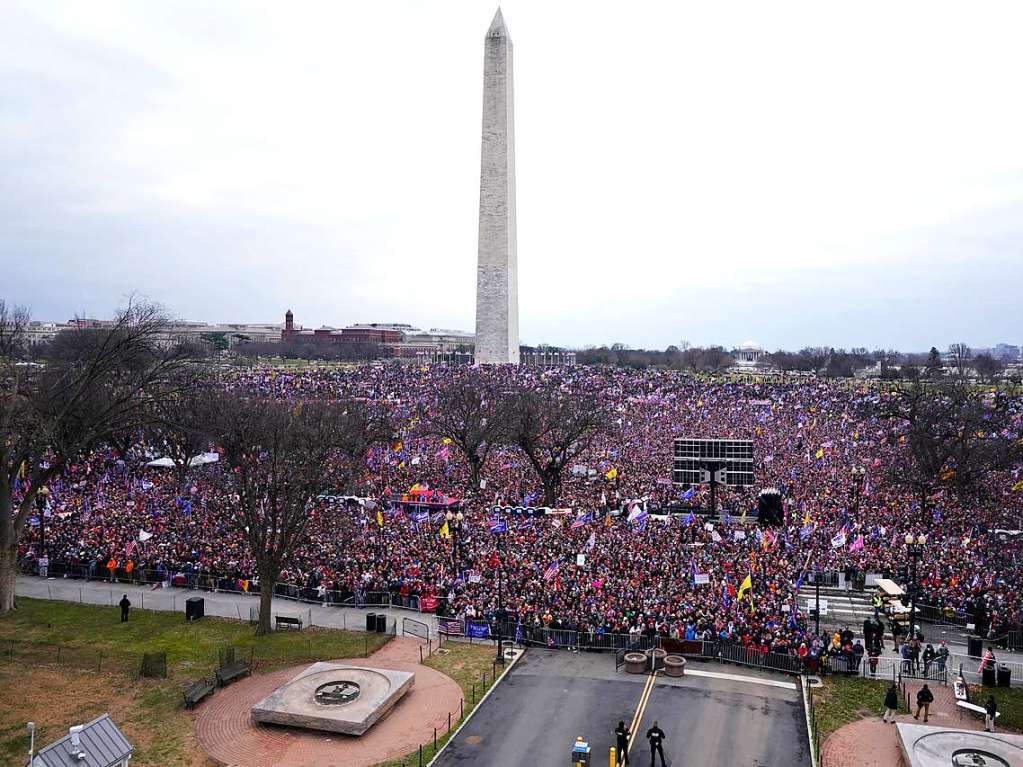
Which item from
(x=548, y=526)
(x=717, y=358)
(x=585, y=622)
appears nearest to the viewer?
(x=585, y=622)

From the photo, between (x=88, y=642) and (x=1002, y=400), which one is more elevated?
(x=1002, y=400)

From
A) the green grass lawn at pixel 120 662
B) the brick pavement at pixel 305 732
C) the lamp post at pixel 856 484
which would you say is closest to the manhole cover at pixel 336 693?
the brick pavement at pixel 305 732

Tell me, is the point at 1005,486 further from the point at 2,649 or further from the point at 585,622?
the point at 2,649

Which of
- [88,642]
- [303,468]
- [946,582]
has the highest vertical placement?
[303,468]

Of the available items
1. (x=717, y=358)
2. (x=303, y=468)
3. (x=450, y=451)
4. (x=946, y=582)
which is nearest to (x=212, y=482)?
(x=303, y=468)

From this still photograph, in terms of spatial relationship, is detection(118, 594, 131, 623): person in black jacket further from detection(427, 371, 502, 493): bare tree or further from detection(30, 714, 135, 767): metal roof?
detection(427, 371, 502, 493): bare tree

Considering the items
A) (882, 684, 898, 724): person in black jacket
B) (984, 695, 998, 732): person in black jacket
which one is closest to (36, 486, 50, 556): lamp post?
(882, 684, 898, 724): person in black jacket
